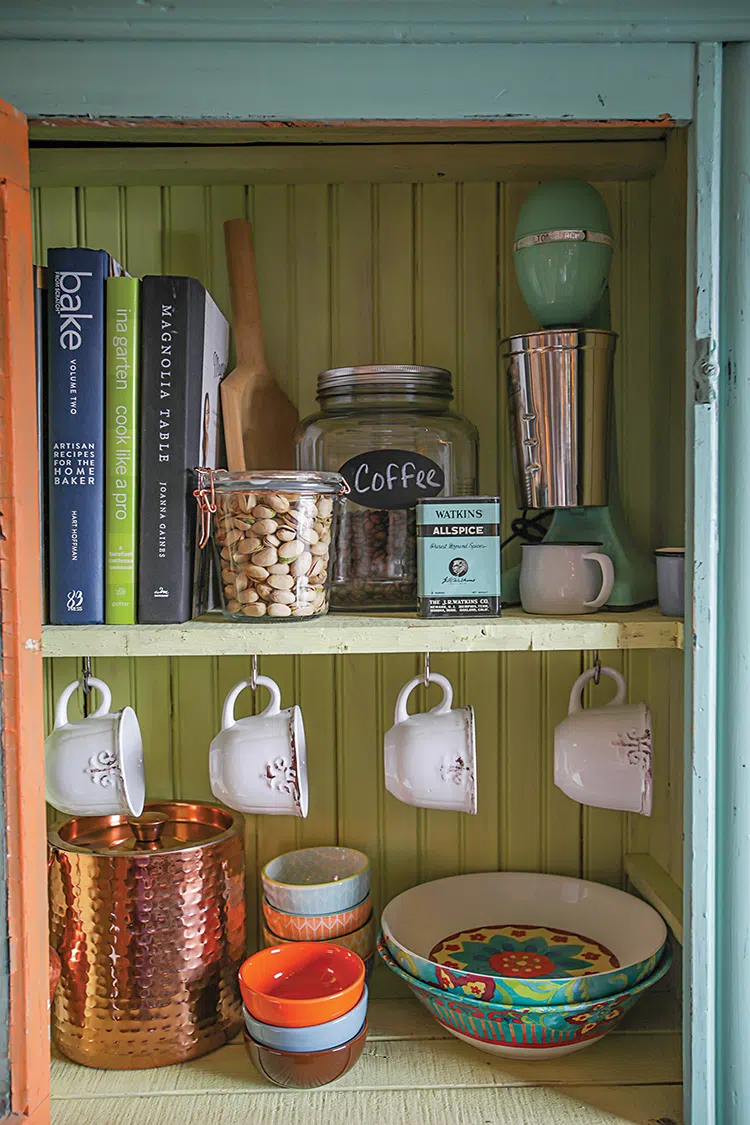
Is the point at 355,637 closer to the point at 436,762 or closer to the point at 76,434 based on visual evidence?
the point at 436,762

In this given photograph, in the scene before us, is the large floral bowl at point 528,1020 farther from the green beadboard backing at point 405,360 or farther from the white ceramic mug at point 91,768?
Result: the white ceramic mug at point 91,768

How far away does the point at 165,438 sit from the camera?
3.12 feet

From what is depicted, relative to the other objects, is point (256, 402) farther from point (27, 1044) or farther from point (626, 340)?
point (27, 1044)

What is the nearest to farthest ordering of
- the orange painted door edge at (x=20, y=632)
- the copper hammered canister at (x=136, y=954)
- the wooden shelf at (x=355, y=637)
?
the orange painted door edge at (x=20, y=632), the wooden shelf at (x=355, y=637), the copper hammered canister at (x=136, y=954)

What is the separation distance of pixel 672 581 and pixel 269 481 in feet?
1.36

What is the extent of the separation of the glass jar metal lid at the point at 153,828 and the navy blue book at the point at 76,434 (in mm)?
316

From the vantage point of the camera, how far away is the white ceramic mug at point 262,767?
3.25ft


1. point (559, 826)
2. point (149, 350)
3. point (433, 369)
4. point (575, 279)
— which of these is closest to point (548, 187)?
point (575, 279)

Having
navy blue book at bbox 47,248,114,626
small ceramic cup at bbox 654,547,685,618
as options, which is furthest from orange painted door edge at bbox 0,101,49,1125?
small ceramic cup at bbox 654,547,685,618

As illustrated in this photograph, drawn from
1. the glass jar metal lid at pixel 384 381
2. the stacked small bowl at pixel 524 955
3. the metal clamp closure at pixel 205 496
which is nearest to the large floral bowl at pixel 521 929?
the stacked small bowl at pixel 524 955

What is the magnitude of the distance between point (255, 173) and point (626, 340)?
50cm

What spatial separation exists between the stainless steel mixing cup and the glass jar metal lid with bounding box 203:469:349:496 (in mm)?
252

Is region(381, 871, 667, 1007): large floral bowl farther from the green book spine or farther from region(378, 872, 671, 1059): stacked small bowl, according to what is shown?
the green book spine

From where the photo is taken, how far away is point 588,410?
1.05m
